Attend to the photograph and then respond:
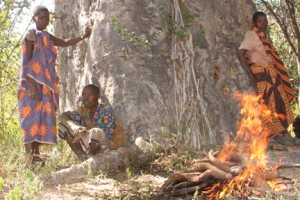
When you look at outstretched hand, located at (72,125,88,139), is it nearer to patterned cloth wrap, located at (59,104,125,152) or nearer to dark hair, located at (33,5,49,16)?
patterned cloth wrap, located at (59,104,125,152)

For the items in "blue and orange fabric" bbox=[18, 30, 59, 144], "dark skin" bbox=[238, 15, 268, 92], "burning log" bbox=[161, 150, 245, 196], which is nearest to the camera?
"burning log" bbox=[161, 150, 245, 196]

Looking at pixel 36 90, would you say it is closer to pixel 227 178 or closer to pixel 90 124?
pixel 90 124

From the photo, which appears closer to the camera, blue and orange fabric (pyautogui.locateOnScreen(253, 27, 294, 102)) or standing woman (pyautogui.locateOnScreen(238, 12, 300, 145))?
standing woman (pyautogui.locateOnScreen(238, 12, 300, 145))

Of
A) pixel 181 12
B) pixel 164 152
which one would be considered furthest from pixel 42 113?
pixel 181 12

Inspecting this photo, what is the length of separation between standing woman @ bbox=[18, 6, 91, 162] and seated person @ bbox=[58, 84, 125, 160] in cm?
18

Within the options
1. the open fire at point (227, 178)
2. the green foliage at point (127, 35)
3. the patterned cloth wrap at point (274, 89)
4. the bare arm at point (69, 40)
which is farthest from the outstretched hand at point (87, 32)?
the open fire at point (227, 178)

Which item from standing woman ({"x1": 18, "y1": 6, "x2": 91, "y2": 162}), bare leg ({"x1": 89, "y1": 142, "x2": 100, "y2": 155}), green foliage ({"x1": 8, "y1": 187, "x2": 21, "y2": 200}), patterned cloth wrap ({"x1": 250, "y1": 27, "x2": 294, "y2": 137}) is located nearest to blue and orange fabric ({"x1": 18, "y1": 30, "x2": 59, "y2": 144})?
standing woman ({"x1": 18, "y1": 6, "x2": 91, "y2": 162})

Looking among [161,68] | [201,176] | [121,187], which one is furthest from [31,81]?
[201,176]

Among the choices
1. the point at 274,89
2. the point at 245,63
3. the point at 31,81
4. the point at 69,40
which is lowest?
the point at 274,89

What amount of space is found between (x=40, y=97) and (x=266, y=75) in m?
3.05

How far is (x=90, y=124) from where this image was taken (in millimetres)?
5348

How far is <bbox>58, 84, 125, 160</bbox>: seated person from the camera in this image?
5.07 meters

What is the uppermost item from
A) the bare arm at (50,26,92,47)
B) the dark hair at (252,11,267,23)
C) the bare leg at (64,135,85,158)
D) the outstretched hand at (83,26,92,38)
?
the dark hair at (252,11,267,23)

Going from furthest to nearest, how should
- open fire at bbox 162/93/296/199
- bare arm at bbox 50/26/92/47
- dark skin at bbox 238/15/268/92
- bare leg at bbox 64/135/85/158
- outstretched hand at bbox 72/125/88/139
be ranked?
1. dark skin at bbox 238/15/268/92
2. bare arm at bbox 50/26/92/47
3. bare leg at bbox 64/135/85/158
4. outstretched hand at bbox 72/125/88/139
5. open fire at bbox 162/93/296/199
